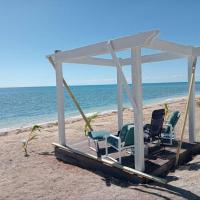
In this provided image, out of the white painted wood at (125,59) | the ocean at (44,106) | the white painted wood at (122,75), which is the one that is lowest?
the ocean at (44,106)

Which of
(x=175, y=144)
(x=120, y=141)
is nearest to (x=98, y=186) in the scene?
(x=120, y=141)

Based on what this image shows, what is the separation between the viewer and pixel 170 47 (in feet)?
16.7

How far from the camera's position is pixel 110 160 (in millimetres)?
5102

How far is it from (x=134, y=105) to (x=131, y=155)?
142 cm

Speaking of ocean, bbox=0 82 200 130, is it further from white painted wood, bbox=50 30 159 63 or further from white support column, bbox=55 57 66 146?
white painted wood, bbox=50 30 159 63

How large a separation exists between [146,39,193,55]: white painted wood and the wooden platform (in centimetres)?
212

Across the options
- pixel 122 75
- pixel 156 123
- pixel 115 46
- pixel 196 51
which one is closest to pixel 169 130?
pixel 156 123

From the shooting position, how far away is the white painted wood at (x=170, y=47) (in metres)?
4.60

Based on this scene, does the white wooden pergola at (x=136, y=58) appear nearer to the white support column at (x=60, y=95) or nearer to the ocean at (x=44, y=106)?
the white support column at (x=60, y=95)

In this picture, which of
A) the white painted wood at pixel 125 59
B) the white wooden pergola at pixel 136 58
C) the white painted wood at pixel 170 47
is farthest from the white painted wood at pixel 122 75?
the white painted wood at pixel 125 59

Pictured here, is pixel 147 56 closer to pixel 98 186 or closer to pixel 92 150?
pixel 92 150

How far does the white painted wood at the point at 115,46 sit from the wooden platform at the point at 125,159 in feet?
6.94

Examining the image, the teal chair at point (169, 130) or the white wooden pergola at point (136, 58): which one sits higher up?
the white wooden pergola at point (136, 58)

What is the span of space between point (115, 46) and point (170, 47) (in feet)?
3.80
